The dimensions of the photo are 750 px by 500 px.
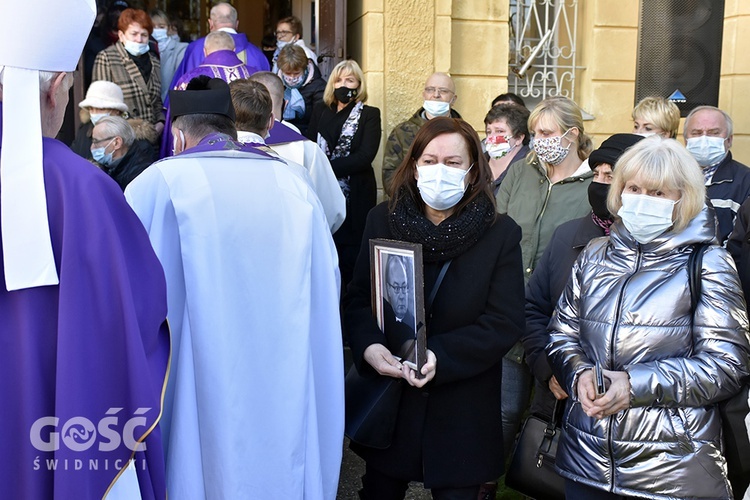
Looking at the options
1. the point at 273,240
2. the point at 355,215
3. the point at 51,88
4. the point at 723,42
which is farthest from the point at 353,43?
the point at 51,88

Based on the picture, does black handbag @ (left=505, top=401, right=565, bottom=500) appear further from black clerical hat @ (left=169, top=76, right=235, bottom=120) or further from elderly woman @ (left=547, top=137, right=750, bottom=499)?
black clerical hat @ (left=169, top=76, right=235, bottom=120)

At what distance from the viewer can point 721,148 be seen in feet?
18.7

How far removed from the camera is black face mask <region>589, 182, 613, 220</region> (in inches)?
152

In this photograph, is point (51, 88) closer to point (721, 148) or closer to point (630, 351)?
point (630, 351)

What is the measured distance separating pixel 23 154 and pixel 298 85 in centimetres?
543

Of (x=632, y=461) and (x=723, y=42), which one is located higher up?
(x=723, y=42)

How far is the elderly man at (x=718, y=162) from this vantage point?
5406mm

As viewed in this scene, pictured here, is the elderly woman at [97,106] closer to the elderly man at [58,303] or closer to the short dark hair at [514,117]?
the short dark hair at [514,117]

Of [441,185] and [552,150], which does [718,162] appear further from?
[441,185]

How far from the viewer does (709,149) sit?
5719 millimetres

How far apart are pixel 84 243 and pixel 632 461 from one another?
1944 millimetres

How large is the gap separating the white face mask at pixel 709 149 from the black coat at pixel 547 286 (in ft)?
6.92

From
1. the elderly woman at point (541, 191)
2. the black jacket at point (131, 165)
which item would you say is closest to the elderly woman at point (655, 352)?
the elderly woman at point (541, 191)

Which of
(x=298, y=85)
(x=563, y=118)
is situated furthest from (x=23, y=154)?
(x=298, y=85)
